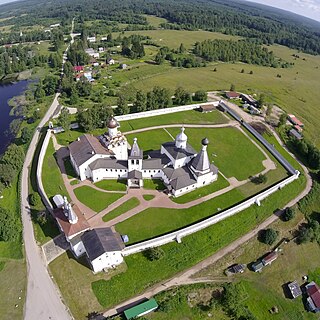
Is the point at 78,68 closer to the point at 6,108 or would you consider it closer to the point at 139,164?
the point at 6,108

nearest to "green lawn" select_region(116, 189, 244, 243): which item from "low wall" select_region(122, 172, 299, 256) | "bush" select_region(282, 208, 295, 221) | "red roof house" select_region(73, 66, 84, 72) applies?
"low wall" select_region(122, 172, 299, 256)

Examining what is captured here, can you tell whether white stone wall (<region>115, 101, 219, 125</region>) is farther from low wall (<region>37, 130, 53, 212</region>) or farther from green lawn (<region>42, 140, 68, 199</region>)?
green lawn (<region>42, 140, 68, 199</region>)

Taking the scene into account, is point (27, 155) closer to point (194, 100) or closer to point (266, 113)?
point (194, 100)

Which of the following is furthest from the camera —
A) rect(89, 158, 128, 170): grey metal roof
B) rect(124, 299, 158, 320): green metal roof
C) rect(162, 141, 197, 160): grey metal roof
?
rect(162, 141, 197, 160): grey metal roof

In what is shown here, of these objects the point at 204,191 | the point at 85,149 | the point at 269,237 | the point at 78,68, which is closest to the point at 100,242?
the point at 85,149

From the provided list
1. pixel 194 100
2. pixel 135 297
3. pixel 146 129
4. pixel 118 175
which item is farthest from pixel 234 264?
pixel 194 100

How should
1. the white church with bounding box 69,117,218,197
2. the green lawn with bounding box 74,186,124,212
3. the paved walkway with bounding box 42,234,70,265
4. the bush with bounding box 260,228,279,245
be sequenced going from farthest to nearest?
1. the white church with bounding box 69,117,218,197
2. the green lawn with bounding box 74,186,124,212
3. the bush with bounding box 260,228,279,245
4. the paved walkway with bounding box 42,234,70,265

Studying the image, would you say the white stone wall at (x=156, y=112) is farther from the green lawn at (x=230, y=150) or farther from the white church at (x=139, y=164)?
the white church at (x=139, y=164)
